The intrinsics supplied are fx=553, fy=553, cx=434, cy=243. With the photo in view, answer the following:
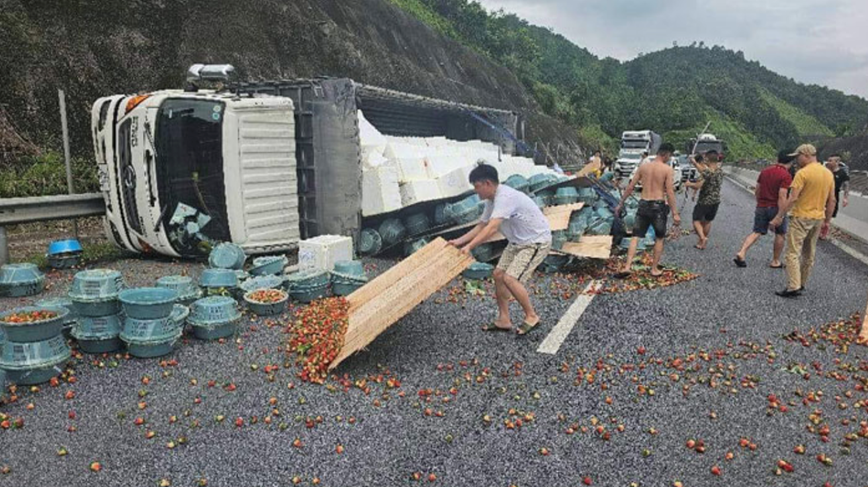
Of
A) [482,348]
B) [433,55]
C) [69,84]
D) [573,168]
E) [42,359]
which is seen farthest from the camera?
[433,55]

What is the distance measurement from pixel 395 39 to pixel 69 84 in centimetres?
2131

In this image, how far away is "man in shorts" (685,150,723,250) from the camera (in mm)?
10742

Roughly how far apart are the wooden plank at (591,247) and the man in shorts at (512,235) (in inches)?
120

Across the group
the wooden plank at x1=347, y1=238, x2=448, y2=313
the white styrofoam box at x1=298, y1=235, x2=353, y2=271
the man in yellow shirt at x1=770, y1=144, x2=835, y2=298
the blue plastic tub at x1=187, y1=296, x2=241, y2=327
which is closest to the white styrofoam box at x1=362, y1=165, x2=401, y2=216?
the white styrofoam box at x1=298, y1=235, x2=353, y2=271

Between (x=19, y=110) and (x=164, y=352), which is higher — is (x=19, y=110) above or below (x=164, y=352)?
above

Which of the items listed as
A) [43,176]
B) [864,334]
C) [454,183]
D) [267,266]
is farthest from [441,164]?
[43,176]

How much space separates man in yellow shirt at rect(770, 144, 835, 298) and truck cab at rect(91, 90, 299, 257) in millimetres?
7460

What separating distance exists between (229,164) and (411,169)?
316cm

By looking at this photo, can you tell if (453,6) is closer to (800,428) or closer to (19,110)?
(19,110)

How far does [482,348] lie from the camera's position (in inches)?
219

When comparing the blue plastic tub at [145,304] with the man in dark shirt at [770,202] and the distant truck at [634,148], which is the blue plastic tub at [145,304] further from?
the distant truck at [634,148]

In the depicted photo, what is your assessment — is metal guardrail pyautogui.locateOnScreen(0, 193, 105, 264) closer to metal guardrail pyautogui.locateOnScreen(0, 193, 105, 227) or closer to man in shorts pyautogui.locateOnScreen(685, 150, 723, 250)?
metal guardrail pyautogui.locateOnScreen(0, 193, 105, 227)

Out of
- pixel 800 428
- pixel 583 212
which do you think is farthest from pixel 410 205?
pixel 800 428

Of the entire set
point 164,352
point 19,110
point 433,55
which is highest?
point 433,55
